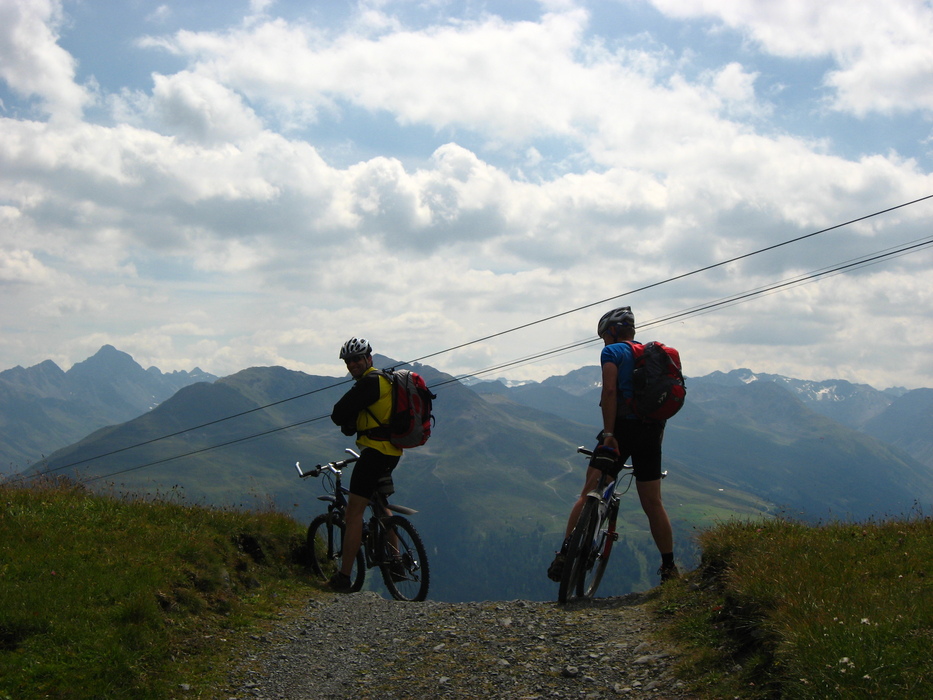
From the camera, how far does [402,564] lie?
409 inches

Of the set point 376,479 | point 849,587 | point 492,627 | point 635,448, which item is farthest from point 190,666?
point 849,587

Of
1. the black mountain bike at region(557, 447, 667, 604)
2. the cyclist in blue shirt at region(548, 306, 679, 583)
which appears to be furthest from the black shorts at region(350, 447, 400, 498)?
the black mountain bike at region(557, 447, 667, 604)

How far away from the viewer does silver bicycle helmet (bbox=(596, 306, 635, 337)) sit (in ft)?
29.6

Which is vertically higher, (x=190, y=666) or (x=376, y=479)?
(x=376, y=479)

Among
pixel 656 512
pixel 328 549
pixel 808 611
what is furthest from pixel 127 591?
pixel 808 611

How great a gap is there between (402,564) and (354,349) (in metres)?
3.23

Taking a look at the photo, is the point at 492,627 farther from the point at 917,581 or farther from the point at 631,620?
the point at 917,581

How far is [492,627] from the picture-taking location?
7707 millimetres

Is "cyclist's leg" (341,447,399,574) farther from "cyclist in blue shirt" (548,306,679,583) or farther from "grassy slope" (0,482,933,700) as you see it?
"cyclist in blue shirt" (548,306,679,583)

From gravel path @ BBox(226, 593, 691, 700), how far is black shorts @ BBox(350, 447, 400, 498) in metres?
1.70

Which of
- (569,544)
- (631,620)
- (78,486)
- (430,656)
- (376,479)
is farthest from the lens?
(78,486)

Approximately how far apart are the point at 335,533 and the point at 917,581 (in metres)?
8.16

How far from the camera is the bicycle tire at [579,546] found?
827cm

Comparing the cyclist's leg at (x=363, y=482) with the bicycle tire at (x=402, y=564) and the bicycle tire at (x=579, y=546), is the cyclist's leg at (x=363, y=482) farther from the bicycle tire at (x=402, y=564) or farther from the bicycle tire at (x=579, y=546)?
the bicycle tire at (x=579, y=546)
